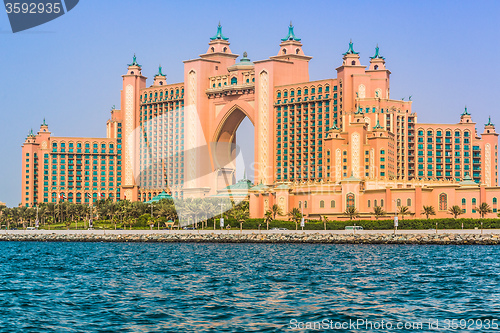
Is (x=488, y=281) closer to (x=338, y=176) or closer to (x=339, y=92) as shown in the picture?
(x=338, y=176)

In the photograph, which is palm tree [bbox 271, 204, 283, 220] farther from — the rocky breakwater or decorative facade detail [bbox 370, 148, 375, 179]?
the rocky breakwater

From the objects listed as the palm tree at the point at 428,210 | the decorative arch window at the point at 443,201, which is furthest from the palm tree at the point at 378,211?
the decorative arch window at the point at 443,201

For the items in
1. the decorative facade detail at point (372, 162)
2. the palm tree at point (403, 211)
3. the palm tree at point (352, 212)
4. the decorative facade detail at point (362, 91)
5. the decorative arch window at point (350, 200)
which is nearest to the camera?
the palm tree at point (403, 211)

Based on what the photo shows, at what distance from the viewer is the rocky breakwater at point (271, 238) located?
4729 inches

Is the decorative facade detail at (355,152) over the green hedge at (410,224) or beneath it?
over

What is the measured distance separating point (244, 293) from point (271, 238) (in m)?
79.8

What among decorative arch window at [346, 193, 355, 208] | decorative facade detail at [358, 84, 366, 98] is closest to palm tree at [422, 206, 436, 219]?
decorative arch window at [346, 193, 355, 208]

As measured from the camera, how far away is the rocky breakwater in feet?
394

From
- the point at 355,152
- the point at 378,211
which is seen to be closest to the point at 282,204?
the point at 355,152

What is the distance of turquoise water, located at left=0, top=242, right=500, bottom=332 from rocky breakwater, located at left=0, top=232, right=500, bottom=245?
115 ft

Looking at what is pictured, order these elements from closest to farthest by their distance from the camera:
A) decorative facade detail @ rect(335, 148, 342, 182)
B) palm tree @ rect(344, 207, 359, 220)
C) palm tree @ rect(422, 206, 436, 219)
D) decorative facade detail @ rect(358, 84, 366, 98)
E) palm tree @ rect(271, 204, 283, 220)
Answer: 1. palm tree @ rect(422, 206, 436, 219)
2. palm tree @ rect(344, 207, 359, 220)
3. palm tree @ rect(271, 204, 283, 220)
4. decorative facade detail @ rect(335, 148, 342, 182)
5. decorative facade detail @ rect(358, 84, 366, 98)

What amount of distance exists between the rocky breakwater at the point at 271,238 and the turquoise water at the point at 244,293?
115ft

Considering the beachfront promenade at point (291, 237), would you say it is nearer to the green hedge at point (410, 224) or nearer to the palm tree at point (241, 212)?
the green hedge at point (410, 224)

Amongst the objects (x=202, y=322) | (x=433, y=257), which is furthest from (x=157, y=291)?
(x=433, y=257)
